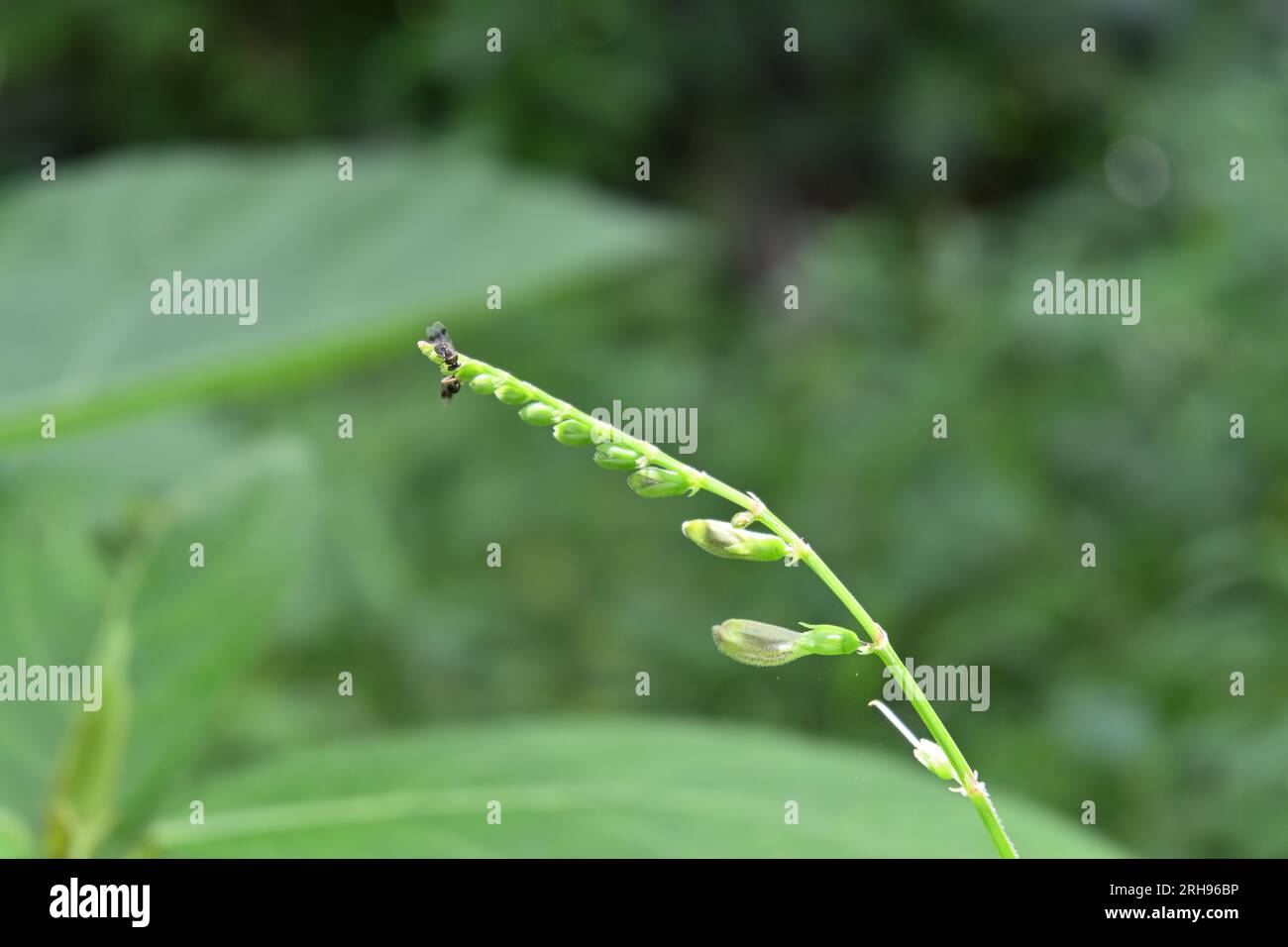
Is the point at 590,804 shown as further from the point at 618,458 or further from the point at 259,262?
the point at 259,262

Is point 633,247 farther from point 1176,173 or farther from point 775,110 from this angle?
point 775,110

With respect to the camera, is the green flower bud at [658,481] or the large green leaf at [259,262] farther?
→ the large green leaf at [259,262]

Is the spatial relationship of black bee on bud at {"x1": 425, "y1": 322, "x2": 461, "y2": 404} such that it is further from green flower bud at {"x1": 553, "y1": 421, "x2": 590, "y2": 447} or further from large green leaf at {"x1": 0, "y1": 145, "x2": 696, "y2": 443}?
large green leaf at {"x1": 0, "y1": 145, "x2": 696, "y2": 443}

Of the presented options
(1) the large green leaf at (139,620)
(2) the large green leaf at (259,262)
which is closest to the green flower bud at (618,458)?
(1) the large green leaf at (139,620)

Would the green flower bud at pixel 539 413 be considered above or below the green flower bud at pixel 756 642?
above

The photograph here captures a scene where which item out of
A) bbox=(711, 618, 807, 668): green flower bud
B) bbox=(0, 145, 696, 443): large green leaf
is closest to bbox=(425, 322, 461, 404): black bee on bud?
bbox=(711, 618, 807, 668): green flower bud

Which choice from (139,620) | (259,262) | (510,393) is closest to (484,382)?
(510,393)

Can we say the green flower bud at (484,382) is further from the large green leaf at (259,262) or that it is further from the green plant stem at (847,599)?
the large green leaf at (259,262)

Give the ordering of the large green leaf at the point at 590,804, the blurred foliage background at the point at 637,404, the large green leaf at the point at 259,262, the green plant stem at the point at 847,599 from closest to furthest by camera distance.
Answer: the green plant stem at the point at 847,599 → the large green leaf at the point at 590,804 → the blurred foliage background at the point at 637,404 → the large green leaf at the point at 259,262
